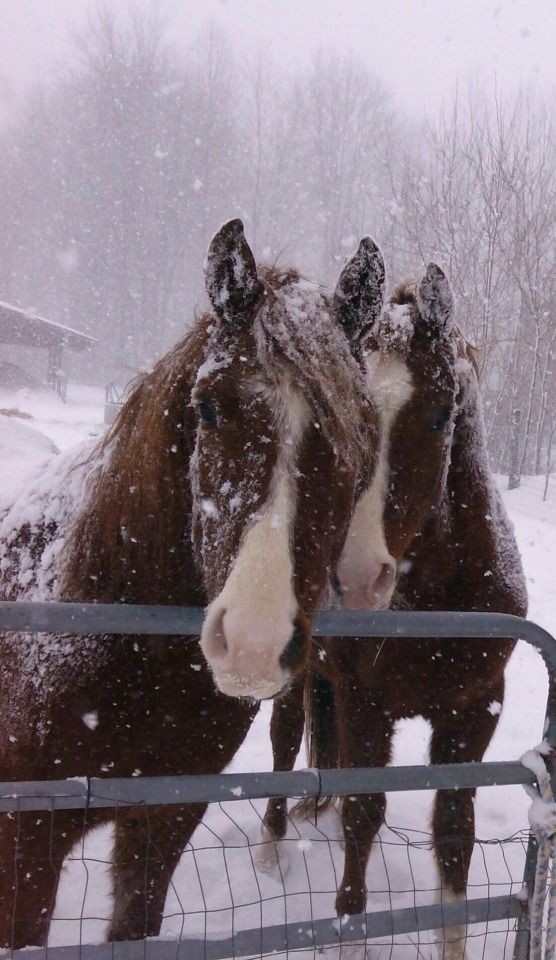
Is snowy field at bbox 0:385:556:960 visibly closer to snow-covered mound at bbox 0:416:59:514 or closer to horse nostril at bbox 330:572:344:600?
snow-covered mound at bbox 0:416:59:514

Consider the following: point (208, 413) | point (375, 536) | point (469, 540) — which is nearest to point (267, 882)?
point (469, 540)

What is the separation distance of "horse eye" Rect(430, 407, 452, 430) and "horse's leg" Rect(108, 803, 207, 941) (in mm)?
1398

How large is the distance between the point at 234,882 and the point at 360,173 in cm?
2570

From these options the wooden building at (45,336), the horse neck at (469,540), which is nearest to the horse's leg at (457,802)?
the horse neck at (469,540)

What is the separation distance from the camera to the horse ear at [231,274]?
130 centimetres

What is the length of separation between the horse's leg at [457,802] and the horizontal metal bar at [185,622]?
3.15 feet

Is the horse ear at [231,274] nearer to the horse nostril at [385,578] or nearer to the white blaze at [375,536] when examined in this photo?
the white blaze at [375,536]

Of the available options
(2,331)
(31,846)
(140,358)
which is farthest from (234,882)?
(140,358)

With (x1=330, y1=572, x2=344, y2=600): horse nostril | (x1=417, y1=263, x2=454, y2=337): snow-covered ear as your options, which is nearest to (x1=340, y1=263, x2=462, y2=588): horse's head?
(x1=417, y1=263, x2=454, y2=337): snow-covered ear

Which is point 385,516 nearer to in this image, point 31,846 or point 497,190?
point 31,846

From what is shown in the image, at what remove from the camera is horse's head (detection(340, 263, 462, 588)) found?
188cm

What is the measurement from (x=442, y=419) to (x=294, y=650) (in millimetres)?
1201

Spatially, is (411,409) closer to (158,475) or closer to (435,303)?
(435,303)

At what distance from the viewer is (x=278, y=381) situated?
1216mm
